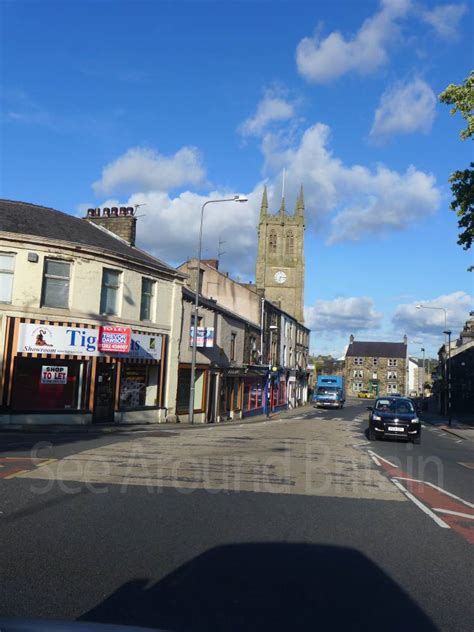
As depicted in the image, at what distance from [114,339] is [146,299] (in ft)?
10.5

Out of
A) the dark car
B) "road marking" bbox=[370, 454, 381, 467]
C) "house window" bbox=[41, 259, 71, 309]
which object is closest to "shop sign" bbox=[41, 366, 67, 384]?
"house window" bbox=[41, 259, 71, 309]

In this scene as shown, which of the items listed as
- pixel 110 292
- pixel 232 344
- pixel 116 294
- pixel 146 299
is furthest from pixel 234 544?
pixel 232 344

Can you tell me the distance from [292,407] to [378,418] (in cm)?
3879

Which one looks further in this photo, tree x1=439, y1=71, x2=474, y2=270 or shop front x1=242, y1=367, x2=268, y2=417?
shop front x1=242, y1=367, x2=268, y2=417

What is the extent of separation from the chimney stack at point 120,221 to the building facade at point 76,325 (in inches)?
99.8

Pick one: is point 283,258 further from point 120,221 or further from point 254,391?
point 120,221

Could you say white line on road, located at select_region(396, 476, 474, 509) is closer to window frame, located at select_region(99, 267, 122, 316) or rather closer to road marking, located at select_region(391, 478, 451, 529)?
road marking, located at select_region(391, 478, 451, 529)

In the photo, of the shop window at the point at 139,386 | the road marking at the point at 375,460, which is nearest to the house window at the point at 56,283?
the shop window at the point at 139,386

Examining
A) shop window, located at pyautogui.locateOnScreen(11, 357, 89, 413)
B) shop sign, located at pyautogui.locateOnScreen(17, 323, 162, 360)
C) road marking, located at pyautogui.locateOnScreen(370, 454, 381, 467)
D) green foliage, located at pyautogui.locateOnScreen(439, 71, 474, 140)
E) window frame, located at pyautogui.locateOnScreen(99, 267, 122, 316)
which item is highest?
green foliage, located at pyautogui.locateOnScreen(439, 71, 474, 140)

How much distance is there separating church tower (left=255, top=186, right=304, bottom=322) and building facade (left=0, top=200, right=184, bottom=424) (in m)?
58.1

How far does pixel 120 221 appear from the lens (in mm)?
29312

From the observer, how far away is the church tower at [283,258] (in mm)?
86000

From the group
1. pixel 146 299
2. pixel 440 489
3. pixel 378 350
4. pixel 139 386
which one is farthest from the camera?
pixel 378 350

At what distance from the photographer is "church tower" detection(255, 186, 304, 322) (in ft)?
282
